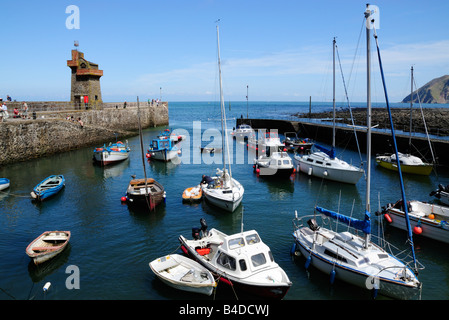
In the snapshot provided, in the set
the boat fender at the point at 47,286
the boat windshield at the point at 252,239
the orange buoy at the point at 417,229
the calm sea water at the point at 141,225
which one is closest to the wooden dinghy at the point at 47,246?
the calm sea water at the point at 141,225

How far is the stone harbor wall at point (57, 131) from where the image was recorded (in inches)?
1506

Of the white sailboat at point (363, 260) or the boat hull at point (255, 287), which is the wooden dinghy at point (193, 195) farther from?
the boat hull at point (255, 287)

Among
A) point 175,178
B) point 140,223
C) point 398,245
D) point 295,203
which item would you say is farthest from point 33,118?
point 398,245

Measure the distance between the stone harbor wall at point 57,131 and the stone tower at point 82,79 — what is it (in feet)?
14.1

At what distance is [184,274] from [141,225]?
27.0 feet

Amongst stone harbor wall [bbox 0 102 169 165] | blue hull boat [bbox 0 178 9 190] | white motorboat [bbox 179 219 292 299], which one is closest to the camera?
white motorboat [bbox 179 219 292 299]

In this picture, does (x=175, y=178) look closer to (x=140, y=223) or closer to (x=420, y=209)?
(x=140, y=223)

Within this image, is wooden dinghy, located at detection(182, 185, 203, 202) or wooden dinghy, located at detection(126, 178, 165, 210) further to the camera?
wooden dinghy, located at detection(182, 185, 203, 202)

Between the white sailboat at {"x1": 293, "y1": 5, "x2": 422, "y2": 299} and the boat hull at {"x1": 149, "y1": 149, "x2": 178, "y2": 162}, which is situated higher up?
the boat hull at {"x1": 149, "y1": 149, "x2": 178, "y2": 162}

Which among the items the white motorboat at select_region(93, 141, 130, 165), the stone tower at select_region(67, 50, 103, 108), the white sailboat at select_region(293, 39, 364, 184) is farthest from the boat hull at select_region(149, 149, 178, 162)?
the stone tower at select_region(67, 50, 103, 108)

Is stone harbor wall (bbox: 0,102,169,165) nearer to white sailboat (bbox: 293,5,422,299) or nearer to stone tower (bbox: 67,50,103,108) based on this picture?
stone tower (bbox: 67,50,103,108)

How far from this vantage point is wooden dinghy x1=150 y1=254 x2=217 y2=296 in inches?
516

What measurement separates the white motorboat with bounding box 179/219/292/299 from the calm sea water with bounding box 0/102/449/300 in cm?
98
